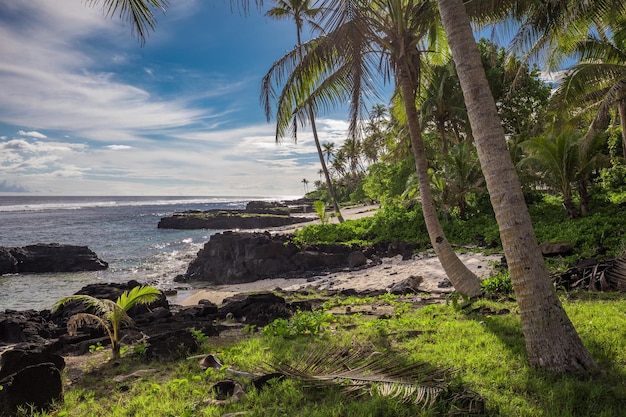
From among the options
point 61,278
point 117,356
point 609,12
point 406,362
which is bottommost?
point 61,278

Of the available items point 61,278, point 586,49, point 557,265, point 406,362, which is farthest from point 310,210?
point 406,362

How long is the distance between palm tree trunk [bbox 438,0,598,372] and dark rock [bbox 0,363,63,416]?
504cm

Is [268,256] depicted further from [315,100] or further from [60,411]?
[60,411]

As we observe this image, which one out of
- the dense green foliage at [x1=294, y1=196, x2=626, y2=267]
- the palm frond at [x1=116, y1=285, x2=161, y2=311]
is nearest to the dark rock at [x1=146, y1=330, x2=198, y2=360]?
the palm frond at [x1=116, y1=285, x2=161, y2=311]

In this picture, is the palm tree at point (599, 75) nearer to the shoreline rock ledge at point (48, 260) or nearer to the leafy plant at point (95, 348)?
the leafy plant at point (95, 348)

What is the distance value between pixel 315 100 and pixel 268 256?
34.3ft

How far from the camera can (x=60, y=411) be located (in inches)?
171

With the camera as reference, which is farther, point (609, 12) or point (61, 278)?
point (61, 278)

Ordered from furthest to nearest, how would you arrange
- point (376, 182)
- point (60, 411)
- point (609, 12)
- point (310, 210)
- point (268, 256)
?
point (310, 210) < point (376, 182) < point (268, 256) < point (609, 12) < point (60, 411)

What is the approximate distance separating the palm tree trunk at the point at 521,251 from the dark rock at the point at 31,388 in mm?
5036

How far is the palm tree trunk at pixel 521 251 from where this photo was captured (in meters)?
4.05

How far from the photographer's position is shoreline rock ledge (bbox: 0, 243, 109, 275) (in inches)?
1044

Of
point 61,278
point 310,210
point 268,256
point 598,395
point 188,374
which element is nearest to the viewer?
point 598,395

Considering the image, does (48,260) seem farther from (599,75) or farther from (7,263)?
(599,75)
